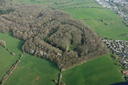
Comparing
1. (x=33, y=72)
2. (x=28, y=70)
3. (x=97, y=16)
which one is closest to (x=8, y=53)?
(x=28, y=70)

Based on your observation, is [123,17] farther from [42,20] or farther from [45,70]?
[45,70]

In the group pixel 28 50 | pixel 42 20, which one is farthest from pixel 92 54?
pixel 42 20

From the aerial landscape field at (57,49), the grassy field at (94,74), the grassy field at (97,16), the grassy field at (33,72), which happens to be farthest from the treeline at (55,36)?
the grassy field at (97,16)

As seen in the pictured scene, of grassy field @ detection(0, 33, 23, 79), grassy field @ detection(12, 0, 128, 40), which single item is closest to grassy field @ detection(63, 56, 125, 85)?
grassy field @ detection(0, 33, 23, 79)

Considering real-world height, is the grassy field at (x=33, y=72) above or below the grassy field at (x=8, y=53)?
below

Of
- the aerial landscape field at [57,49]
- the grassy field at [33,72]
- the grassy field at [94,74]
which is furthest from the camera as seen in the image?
the aerial landscape field at [57,49]

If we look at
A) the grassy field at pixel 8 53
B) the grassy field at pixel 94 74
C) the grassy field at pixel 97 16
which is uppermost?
the grassy field at pixel 97 16

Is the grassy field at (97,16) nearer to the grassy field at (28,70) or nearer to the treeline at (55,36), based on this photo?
the treeline at (55,36)

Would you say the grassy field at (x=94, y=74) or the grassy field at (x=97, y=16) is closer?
the grassy field at (x=94, y=74)

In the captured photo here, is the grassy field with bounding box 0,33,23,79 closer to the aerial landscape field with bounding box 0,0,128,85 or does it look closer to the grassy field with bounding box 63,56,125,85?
the aerial landscape field with bounding box 0,0,128,85
